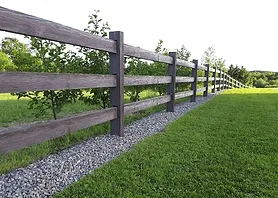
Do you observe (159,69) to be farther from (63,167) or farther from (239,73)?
(239,73)

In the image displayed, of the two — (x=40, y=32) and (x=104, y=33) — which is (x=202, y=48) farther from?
(x=40, y=32)

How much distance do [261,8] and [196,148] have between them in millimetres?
14254

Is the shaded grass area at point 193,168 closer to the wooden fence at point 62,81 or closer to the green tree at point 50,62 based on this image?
the wooden fence at point 62,81

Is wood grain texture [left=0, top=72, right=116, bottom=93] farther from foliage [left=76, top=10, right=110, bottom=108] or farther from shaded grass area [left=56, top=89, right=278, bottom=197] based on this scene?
foliage [left=76, top=10, right=110, bottom=108]

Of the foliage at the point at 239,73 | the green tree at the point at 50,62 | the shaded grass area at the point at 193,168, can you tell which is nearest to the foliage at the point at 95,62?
the green tree at the point at 50,62

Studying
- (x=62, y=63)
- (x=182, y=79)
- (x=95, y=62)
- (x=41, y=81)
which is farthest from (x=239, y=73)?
(x=41, y=81)

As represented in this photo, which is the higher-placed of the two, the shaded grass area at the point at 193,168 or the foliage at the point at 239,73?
the foliage at the point at 239,73

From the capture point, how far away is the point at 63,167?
7.02 feet

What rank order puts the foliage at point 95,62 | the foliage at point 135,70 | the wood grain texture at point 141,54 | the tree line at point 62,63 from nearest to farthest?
the tree line at point 62,63 < the wood grain texture at point 141,54 < the foliage at point 95,62 < the foliage at point 135,70

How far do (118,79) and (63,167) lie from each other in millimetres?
1347

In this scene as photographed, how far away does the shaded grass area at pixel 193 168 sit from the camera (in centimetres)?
175

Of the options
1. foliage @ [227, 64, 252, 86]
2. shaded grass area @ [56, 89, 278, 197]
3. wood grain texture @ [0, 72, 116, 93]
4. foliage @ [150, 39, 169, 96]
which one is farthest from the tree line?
foliage @ [227, 64, 252, 86]

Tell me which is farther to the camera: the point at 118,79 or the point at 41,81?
the point at 118,79

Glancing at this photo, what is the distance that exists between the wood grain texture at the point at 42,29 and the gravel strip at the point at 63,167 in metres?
1.16
